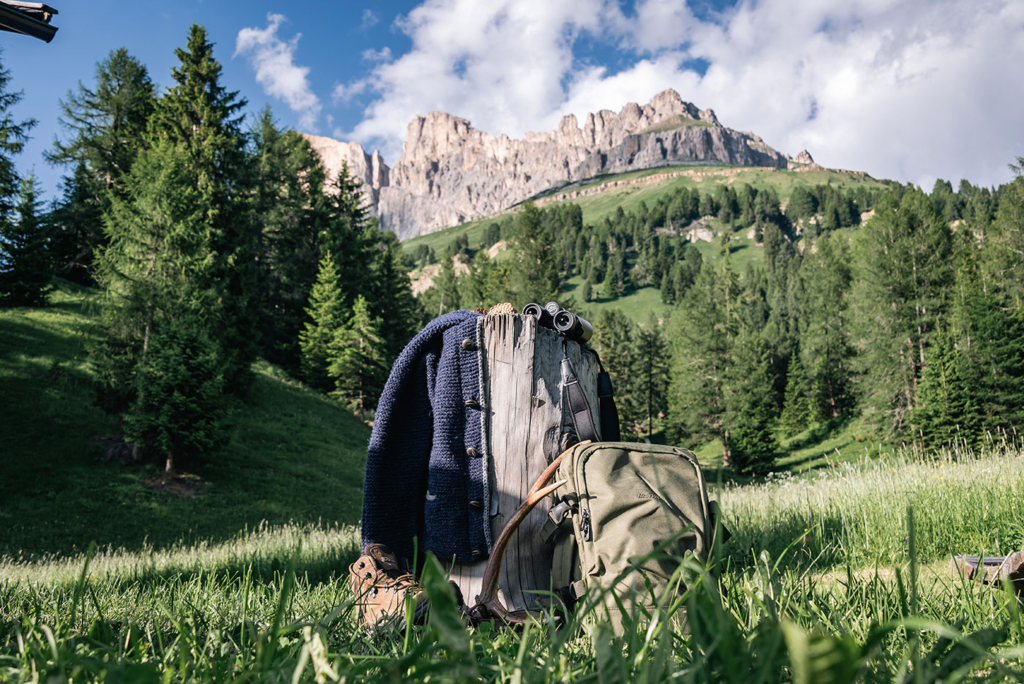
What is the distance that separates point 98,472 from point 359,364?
1577 cm

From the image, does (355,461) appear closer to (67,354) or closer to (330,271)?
(67,354)

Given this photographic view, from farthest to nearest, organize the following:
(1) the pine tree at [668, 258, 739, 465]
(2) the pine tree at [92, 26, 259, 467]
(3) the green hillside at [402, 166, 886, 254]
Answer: (3) the green hillside at [402, 166, 886, 254] < (1) the pine tree at [668, 258, 739, 465] < (2) the pine tree at [92, 26, 259, 467]

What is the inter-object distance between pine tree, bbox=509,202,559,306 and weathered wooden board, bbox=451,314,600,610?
1228 inches

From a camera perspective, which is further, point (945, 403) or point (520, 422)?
point (945, 403)

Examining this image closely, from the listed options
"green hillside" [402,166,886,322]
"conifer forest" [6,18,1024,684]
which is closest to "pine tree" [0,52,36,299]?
"conifer forest" [6,18,1024,684]

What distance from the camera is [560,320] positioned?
285 cm

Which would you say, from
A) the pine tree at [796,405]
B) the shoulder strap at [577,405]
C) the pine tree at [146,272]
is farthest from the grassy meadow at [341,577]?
the pine tree at [796,405]

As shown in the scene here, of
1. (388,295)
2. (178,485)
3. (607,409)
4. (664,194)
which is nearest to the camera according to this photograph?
(607,409)

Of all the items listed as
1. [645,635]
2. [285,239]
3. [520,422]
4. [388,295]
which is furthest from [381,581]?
[388,295]

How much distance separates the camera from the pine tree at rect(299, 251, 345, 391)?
31.2 m

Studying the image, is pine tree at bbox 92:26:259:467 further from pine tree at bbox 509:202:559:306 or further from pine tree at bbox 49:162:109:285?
pine tree at bbox 509:202:559:306

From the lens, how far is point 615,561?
204 centimetres

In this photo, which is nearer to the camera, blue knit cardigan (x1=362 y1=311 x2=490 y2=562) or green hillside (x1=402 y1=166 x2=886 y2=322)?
blue knit cardigan (x1=362 y1=311 x2=490 y2=562)

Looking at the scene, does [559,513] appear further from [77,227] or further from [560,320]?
[77,227]
